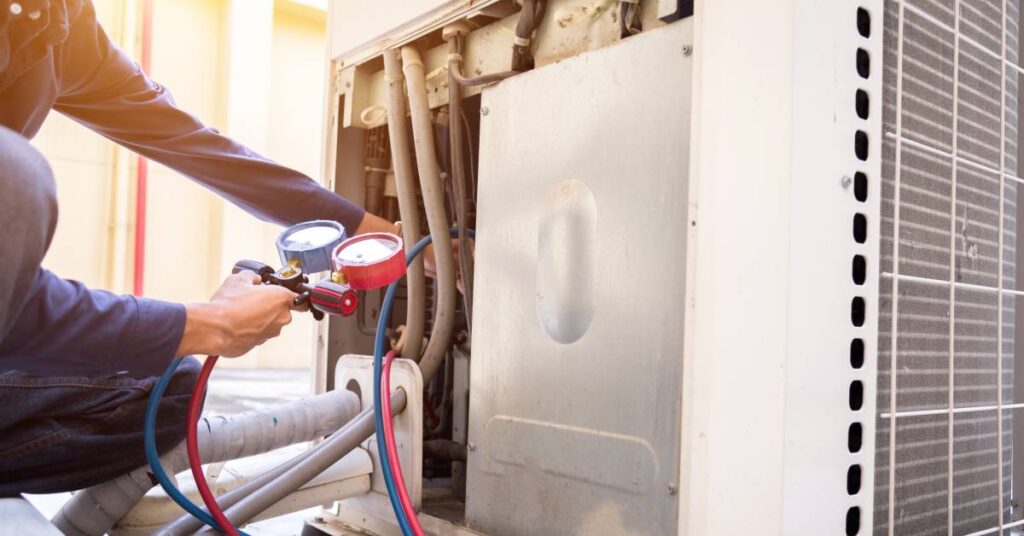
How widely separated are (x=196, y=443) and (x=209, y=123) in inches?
219

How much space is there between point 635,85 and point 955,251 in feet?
1.40

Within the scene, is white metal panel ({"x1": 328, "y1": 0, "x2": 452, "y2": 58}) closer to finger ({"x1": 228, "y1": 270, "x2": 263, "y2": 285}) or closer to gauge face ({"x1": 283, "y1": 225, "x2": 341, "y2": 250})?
gauge face ({"x1": 283, "y1": 225, "x2": 341, "y2": 250})

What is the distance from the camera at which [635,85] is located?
2.96ft

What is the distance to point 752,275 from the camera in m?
0.74

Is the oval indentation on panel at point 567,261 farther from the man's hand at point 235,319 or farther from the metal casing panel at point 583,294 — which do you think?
the man's hand at point 235,319

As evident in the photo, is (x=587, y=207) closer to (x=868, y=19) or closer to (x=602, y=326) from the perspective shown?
(x=602, y=326)

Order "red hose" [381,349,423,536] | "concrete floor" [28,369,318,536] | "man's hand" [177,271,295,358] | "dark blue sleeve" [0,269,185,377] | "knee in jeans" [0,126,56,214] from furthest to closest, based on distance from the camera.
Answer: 1. "concrete floor" [28,369,318,536]
2. "red hose" [381,349,423,536]
3. "man's hand" [177,271,295,358]
4. "dark blue sleeve" [0,269,185,377]
5. "knee in jeans" [0,126,56,214]

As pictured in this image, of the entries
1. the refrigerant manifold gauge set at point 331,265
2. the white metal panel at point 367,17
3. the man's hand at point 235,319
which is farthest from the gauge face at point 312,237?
the white metal panel at point 367,17

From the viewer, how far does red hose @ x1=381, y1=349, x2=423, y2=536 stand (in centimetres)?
104

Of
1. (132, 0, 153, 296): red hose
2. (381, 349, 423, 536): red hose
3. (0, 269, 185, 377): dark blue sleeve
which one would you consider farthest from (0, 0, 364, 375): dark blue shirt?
(132, 0, 153, 296): red hose

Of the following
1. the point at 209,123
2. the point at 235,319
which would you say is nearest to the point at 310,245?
the point at 235,319

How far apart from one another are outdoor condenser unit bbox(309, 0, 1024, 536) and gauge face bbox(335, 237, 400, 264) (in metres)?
0.18

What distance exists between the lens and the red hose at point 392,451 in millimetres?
1038

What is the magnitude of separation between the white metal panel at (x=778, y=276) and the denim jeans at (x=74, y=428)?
793 mm
